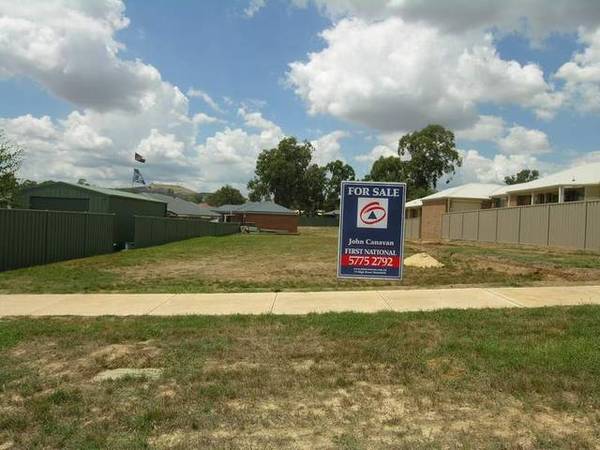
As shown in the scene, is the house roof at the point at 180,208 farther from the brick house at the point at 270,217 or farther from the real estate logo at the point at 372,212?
the real estate logo at the point at 372,212

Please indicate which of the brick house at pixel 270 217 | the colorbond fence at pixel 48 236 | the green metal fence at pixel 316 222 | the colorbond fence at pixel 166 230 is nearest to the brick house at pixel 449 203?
the colorbond fence at pixel 166 230

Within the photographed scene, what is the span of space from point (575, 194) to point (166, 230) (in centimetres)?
2459

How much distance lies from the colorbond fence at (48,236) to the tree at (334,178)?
83.3 metres

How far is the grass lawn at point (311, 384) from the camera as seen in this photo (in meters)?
3.95

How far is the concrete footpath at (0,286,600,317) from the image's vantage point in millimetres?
8594

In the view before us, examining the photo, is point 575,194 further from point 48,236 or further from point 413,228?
point 48,236

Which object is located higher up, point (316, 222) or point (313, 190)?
point (313, 190)

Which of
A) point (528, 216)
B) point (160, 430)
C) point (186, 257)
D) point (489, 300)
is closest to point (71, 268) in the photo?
point (186, 257)

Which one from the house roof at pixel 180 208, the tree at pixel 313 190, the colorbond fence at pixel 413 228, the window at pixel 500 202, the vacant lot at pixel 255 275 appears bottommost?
the vacant lot at pixel 255 275

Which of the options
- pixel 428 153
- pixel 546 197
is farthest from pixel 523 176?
pixel 546 197

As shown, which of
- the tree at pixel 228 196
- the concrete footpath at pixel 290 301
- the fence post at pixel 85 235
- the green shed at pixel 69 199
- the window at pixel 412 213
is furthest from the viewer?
the tree at pixel 228 196

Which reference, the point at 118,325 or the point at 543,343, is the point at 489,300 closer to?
the point at 543,343

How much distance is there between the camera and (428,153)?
7775 cm

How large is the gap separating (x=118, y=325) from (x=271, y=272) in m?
7.96
